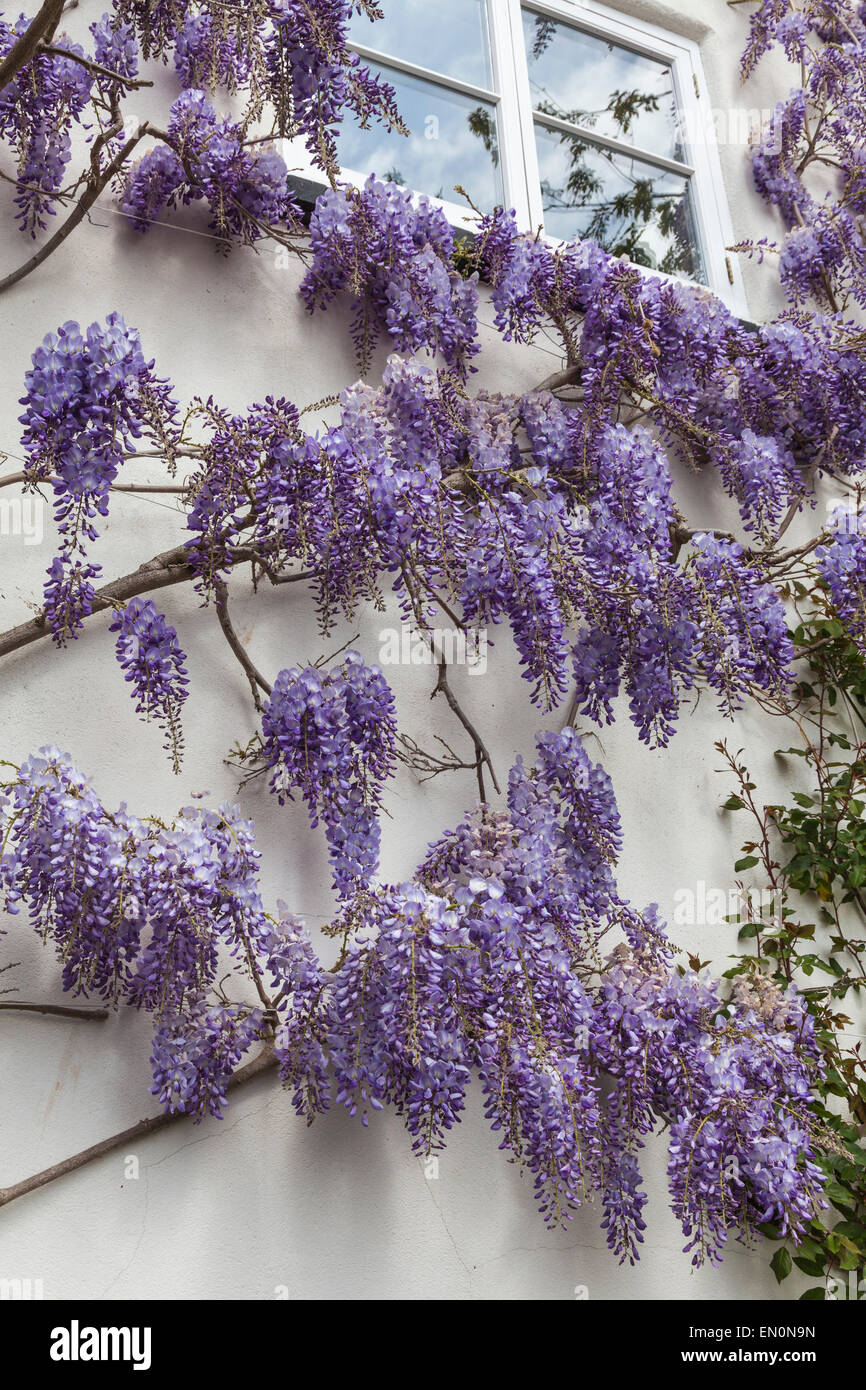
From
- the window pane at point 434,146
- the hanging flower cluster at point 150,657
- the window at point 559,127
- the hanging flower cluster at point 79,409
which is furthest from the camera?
the window at point 559,127

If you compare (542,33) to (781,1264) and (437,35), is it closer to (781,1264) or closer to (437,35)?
(437,35)

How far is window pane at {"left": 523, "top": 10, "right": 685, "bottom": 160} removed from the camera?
10.4ft

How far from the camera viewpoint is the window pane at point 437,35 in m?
2.91

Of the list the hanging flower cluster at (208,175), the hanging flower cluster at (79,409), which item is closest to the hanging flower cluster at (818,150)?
the hanging flower cluster at (208,175)

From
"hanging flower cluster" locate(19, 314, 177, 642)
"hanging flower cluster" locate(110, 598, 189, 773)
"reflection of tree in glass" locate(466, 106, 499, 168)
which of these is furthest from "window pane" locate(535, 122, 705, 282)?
"hanging flower cluster" locate(110, 598, 189, 773)

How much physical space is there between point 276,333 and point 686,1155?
179 centimetres

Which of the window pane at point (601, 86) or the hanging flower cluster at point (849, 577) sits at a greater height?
the window pane at point (601, 86)

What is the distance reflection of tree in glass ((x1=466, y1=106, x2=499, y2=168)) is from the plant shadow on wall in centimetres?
51

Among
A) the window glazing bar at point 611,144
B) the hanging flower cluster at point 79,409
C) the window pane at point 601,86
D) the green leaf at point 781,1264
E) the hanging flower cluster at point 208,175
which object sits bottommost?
the green leaf at point 781,1264

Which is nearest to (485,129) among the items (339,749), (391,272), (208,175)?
(391,272)

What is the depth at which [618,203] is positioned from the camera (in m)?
3.18

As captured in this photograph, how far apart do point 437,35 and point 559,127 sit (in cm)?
40

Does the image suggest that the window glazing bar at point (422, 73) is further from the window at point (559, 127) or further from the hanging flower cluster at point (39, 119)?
the hanging flower cluster at point (39, 119)

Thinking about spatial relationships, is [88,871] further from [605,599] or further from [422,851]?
[605,599]
